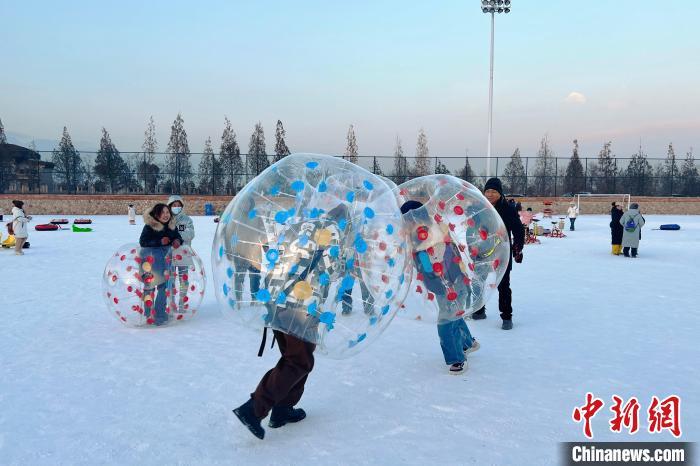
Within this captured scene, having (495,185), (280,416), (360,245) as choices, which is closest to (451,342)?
(280,416)

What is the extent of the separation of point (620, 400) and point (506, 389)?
2.85ft

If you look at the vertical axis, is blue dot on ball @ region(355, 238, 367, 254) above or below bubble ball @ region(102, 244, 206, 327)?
above

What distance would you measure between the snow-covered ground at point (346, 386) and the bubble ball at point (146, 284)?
0.26 meters

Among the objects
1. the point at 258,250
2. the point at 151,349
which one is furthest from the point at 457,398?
the point at 151,349

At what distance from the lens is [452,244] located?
164 inches

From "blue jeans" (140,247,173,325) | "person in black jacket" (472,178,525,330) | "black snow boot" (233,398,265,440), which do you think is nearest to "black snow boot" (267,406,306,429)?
"black snow boot" (233,398,265,440)

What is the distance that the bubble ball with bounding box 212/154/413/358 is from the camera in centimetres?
299

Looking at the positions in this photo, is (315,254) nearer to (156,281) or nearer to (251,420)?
(251,420)

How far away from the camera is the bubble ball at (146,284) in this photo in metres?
6.07

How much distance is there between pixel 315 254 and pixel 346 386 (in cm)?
184

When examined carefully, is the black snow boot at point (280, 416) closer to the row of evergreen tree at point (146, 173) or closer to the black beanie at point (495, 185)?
the black beanie at point (495, 185)

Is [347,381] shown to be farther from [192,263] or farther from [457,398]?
[192,263]

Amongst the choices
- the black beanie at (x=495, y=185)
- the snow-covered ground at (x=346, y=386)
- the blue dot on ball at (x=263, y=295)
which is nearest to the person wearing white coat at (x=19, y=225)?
the snow-covered ground at (x=346, y=386)

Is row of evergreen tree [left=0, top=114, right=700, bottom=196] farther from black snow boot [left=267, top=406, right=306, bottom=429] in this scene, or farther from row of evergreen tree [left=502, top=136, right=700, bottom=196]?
black snow boot [left=267, top=406, right=306, bottom=429]
